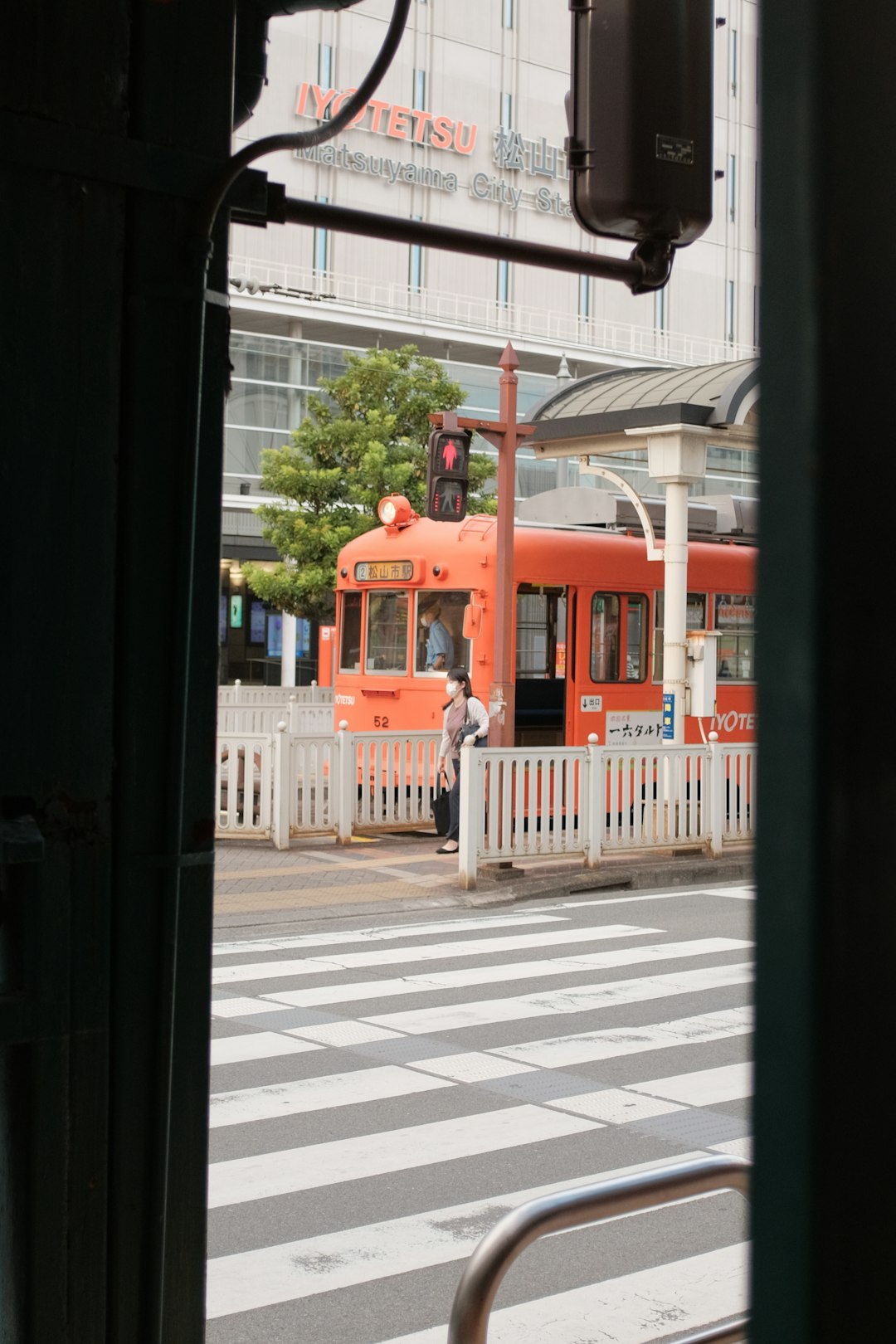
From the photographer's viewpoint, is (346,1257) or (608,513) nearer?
(346,1257)

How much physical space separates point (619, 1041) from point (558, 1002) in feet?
3.10

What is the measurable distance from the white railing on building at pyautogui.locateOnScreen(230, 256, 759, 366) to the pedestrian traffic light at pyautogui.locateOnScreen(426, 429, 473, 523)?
21929 millimetres

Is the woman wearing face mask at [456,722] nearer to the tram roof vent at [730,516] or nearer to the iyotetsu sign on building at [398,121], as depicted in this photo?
the tram roof vent at [730,516]

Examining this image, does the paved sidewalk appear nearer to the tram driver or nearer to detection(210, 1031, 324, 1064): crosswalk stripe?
the tram driver

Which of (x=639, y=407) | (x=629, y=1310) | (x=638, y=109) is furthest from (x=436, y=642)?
(x=638, y=109)

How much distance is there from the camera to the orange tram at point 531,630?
53.3 ft

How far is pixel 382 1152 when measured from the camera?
6.11 meters

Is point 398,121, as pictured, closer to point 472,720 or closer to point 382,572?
point 382,572

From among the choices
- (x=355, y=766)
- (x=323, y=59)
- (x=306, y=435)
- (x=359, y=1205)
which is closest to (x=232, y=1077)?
(x=359, y=1205)

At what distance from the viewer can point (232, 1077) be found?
23.5ft

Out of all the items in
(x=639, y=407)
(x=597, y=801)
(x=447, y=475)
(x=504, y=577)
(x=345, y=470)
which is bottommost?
(x=597, y=801)

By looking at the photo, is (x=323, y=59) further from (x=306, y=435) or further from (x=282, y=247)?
(x=306, y=435)

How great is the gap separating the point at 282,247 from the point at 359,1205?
3553cm

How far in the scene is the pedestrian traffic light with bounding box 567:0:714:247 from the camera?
7.50 ft
